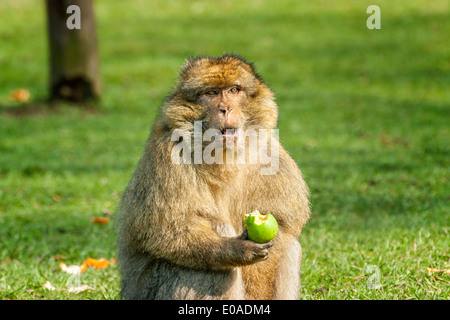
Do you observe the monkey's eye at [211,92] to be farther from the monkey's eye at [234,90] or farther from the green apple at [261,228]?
the green apple at [261,228]

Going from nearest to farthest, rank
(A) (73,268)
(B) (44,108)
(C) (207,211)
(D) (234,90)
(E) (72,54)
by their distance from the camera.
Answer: (C) (207,211) < (D) (234,90) < (A) (73,268) < (E) (72,54) < (B) (44,108)

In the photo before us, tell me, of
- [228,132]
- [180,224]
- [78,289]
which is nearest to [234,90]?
[228,132]

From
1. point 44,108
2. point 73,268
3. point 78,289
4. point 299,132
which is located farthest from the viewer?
point 44,108

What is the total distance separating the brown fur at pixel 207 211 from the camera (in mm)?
4418

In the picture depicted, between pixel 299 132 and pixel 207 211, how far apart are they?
746 centimetres

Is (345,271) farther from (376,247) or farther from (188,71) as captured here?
(188,71)

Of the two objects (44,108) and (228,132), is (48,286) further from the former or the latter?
(44,108)

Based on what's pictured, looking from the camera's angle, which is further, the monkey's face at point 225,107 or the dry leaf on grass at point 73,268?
the dry leaf on grass at point 73,268

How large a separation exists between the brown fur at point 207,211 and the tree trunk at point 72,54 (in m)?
8.33

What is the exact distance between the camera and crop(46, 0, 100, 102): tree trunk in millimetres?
12695

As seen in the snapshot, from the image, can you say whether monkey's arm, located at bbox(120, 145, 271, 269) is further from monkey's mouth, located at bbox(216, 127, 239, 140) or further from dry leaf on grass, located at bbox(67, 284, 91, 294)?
dry leaf on grass, located at bbox(67, 284, 91, 294)

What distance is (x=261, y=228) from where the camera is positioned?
14.1 feet

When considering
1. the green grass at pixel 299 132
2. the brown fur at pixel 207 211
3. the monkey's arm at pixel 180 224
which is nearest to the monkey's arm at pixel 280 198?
the brown fur at pixel 207 211
